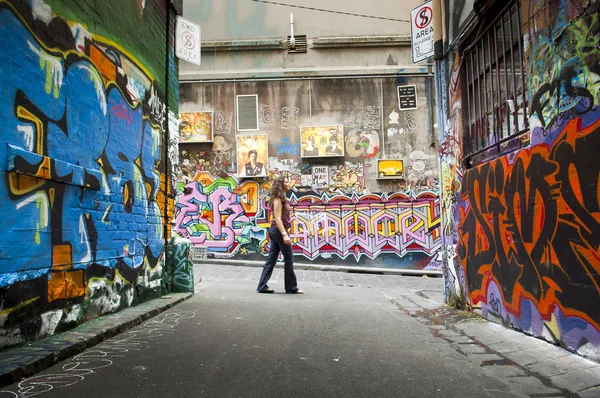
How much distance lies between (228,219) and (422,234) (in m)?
6.68

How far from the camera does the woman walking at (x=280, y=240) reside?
8195 millimetres

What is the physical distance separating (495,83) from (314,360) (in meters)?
4.06

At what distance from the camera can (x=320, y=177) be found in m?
16.7

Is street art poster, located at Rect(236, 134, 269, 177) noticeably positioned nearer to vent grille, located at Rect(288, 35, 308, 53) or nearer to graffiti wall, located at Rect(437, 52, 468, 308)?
vent grille, located at Rect(288, 35, 308, 53)

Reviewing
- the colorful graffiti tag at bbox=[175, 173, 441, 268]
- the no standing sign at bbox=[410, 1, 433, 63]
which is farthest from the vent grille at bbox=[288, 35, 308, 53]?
the no standing sign at bbox=[410, 1, 433, 63]

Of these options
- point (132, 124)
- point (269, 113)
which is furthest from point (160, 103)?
point (269, 113)

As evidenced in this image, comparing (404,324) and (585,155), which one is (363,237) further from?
(585,155)

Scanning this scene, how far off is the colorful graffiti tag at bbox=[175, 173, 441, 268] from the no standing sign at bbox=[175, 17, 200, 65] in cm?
842

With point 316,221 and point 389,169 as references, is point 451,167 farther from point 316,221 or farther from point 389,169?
point 316,221

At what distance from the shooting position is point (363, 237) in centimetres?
1652

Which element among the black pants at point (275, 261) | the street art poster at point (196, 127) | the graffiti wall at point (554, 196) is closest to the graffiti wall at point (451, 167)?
the graffiti wall at point (554, 196)

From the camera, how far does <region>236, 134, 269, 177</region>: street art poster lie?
16.7 meters

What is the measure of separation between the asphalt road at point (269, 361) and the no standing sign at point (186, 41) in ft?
14.9

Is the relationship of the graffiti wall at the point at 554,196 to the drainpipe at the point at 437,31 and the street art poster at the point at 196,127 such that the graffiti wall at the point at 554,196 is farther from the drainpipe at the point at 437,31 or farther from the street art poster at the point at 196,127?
the street art poster at the point at 196,127
